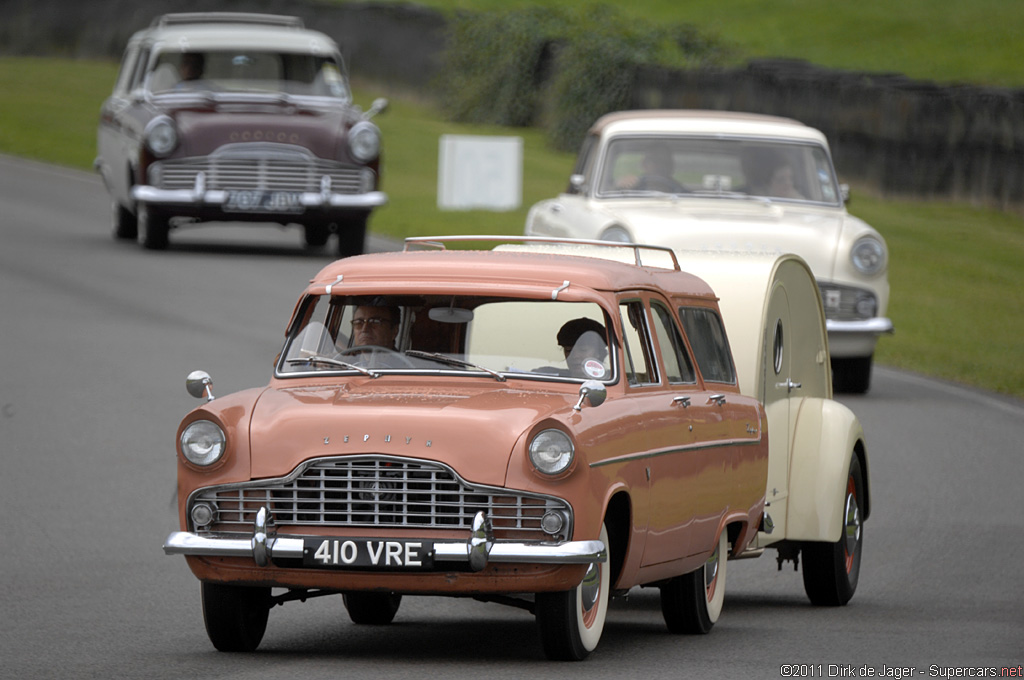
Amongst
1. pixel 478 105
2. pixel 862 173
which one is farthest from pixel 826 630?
A: pixel 478 105

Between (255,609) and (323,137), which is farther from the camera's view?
(323,137)

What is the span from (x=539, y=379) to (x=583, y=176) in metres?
8.66

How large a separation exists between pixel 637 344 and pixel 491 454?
1327mm

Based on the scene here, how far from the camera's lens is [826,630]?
802cm

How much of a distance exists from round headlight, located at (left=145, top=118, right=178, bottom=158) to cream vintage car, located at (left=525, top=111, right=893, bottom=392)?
15.7 feet

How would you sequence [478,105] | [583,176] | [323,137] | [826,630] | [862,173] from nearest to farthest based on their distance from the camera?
[826,630]
[583,176]
[323,137]
[862,173]
[478,105]

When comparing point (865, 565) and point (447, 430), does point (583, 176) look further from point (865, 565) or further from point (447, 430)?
point (447, 430)

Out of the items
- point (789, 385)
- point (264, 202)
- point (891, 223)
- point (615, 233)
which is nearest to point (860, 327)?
point (615, 233)

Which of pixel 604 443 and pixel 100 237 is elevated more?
pixel 604 443

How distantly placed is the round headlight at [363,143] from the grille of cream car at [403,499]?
13310mm

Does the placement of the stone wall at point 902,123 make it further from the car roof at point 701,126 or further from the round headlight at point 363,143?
the car roof at point 701,126

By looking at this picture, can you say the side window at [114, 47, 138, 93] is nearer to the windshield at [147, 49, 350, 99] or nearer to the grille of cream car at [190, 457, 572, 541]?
the windshield at [147, 49, 350, 99]

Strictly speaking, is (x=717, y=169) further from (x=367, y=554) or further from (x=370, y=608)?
(x=367, y=554)

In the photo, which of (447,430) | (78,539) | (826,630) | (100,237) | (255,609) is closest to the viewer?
(447,430)
